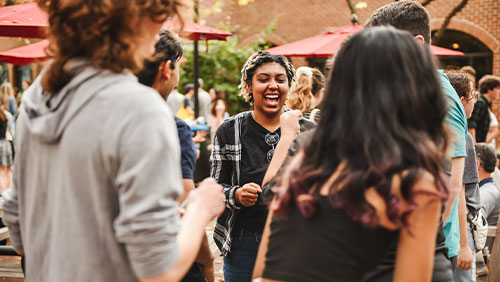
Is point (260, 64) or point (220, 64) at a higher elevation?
point (260, 64)

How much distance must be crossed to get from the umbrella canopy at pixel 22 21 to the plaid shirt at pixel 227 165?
95.6 inches

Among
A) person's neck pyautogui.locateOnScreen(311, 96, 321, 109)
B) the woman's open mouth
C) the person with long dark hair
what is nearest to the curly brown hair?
the person with long dark hair

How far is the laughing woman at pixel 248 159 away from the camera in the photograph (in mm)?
3014

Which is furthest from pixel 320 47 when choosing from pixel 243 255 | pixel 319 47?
pixel 243 255

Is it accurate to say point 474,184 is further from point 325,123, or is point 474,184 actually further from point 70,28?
point 70,28

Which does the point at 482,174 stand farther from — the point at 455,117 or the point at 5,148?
the point at 5,148

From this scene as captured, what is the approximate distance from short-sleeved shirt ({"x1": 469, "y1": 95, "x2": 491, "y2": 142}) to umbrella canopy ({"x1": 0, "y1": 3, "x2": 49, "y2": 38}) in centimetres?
633

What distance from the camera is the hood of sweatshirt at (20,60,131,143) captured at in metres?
1.38

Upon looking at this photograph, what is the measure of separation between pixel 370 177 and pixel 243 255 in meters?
1.76

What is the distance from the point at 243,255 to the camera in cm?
302

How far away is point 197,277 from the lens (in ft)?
8.26

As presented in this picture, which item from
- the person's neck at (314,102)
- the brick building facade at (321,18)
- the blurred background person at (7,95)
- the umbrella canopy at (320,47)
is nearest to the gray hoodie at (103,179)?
the person's neck at (314,102)

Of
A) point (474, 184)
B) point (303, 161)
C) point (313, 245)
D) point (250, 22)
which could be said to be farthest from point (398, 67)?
point (250, 22)

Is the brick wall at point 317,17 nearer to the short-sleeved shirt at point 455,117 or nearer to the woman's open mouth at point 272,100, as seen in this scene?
the woman's open mouth at point 272,100
